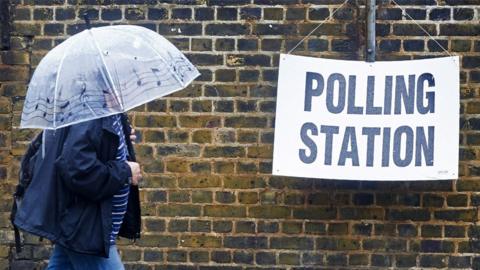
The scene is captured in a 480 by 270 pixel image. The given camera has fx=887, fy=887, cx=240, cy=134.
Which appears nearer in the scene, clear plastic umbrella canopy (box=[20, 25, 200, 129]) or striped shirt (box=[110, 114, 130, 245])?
clear plastic umbrella canopy (box=[20, 25, 200, 129])

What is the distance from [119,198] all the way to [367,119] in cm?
173

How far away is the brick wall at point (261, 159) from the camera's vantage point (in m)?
5.30

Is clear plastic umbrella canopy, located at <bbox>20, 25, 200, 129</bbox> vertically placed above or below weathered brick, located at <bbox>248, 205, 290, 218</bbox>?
above

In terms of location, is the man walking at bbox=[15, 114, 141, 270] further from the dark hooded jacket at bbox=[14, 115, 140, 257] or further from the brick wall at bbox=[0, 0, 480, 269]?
the brick wall at bbox=[0, 0, 480, 269]

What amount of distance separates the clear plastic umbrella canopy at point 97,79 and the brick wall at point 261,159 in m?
1.22

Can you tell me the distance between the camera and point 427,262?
5.34 m

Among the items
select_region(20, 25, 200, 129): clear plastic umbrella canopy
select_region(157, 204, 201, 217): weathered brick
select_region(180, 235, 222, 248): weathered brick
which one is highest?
select_region(20, 25, 200, 129): clear plastic umbrella canopy

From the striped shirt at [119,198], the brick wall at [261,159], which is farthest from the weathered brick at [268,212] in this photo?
the striped shirt at [119,198]

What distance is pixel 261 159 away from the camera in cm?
538

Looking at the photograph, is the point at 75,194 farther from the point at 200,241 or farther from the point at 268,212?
the point at 268,212

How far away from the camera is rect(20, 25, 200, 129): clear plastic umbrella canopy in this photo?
3.92 metres

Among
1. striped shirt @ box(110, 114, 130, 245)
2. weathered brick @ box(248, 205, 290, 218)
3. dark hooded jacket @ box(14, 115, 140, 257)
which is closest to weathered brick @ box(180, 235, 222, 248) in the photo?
weathered brick @ box(248, 205, 290, 218)

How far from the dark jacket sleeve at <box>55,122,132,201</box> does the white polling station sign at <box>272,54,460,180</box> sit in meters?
1.44

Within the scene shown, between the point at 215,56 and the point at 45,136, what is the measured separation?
4.98 feet
